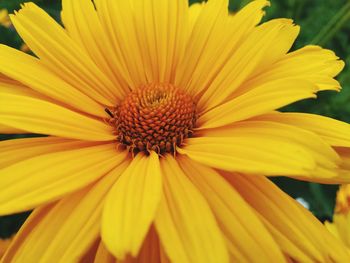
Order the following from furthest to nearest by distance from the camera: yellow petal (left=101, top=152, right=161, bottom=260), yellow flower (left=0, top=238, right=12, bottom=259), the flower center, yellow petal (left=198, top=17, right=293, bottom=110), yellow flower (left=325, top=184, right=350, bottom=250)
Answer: yellow flower (left=0, top=238, right=12, bottom=259) → yellow flower (left=325, top=184, right=350, bottom=250) → the flower center → yellow petal (left=198, top=17, right=293, bottom=110) → yellow petal (left=101, top=152, right=161, bottom=260)

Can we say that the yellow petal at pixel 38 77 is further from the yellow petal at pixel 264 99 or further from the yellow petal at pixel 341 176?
the yellow petal at pixel 341 176

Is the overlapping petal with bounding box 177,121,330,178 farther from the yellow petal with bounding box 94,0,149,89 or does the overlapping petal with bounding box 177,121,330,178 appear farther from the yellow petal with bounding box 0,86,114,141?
the yellow petal with bounding box 94,0,149,89

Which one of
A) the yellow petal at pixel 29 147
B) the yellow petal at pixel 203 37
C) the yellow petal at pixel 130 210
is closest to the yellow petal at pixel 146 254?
the yellow petal at pixel 130 210

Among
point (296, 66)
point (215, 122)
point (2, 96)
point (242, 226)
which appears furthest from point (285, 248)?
point (2, 96)

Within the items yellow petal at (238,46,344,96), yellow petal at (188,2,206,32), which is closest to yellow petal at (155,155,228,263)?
yellow petal at (238,46,344,96)

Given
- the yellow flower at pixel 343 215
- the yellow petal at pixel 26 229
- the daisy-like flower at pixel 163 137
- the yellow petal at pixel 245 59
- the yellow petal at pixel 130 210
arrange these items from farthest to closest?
the yellow flower at pixel 343 215
the yellow petal at pixel 245 59
the yellow petal at pixel 26 229
the daisy-like flower at pixel 163 137
the yellow petal at pixel 130 210
